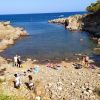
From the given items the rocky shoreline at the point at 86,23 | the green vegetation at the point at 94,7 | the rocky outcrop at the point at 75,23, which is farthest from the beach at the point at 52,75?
the rocky outcrop at the point at 75,23

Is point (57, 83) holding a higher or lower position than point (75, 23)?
higher

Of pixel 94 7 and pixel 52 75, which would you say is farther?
pixel 94 7

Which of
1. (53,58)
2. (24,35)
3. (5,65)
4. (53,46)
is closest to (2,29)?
(24,35)

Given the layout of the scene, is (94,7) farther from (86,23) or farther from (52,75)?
(52,75)

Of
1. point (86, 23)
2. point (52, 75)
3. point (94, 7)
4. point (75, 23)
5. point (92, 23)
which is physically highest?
point (94, 7)

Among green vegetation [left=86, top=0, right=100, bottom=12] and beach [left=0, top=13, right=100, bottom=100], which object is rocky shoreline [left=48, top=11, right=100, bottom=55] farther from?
beach [left=0, top=13, right=100, bottom=100]

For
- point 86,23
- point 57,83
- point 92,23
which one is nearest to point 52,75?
point 57,83

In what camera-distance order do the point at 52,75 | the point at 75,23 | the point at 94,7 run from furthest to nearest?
the point at 75,23 < the point at 94,7 < the point at 52,75

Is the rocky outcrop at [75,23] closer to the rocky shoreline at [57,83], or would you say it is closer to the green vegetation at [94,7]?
the green vegetation at [94,7]

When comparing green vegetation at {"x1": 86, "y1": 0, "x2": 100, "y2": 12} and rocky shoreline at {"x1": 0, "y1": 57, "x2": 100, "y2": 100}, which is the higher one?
green vegetation at {"x1": 86, "y1": 0, "x2": 100, "y2": 12}

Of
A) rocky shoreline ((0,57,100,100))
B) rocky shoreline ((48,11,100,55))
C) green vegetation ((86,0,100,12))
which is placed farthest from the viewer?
green vegetation ((86,0,100,12))

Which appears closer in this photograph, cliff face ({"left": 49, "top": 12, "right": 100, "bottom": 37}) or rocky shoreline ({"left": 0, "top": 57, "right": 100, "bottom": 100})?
rocky shoreline ({"left": 0, "top": 57, "right": 100, "bottom": 100})

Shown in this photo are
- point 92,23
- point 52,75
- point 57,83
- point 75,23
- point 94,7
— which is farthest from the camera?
point 75,23

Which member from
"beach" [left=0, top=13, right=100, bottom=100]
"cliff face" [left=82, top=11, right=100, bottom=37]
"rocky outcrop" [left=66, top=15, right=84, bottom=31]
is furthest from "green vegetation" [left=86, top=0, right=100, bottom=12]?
→ "beach" [left=0, top=13, right=100, bottom=100]
